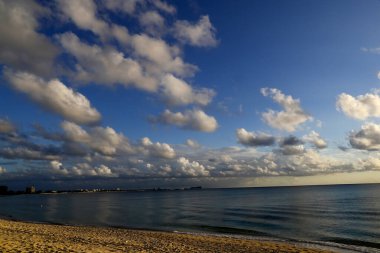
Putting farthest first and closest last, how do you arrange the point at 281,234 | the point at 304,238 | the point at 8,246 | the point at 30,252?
1. the point at 281,234
2. the point at 304,238
3. the point at 8,246
4. the point at 30,252

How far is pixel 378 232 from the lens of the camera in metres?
43.4

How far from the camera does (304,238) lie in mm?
40969

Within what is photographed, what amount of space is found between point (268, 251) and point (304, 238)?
506 inches

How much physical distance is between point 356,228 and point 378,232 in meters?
3.99

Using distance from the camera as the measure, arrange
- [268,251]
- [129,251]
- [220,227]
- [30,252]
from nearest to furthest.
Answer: [30,252], [129,251], [268,251], [220,227]

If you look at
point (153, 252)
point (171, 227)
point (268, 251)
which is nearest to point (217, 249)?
point (268, 251)

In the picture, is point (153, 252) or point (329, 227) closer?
point (153, 252)

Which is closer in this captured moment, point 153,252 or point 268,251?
point 153,252

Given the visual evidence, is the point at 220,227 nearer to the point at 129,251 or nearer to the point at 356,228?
the point at 356,228

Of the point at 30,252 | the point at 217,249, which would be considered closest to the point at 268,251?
the point at 217,249

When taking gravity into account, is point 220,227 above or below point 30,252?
below

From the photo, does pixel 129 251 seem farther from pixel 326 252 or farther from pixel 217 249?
pixel 326 252

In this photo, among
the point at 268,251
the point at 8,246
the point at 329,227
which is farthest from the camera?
the point at 329,227

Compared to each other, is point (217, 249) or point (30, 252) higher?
point (30, 252)
